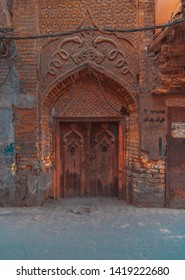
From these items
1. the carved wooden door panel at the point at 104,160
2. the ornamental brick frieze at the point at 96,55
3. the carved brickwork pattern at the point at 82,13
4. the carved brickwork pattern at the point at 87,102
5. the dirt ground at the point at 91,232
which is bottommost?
the dirt ground at the point at 91,232

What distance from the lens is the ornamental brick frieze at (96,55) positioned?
505cm

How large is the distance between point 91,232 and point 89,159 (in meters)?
2.18

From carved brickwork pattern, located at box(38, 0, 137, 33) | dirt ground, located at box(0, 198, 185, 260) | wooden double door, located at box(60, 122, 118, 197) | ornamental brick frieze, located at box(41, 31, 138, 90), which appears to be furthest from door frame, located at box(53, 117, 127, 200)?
carved brickwork pattern, located at box(38, 0, 137, 33)

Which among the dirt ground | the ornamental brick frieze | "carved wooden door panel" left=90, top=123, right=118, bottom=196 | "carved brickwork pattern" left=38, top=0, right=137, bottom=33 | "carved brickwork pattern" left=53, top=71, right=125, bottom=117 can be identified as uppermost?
"carved brickwork pattern" left=38, top=0, right=137, bottom=33

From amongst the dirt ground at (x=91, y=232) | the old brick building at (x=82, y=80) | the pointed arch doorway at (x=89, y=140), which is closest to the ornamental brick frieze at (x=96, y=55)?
the old brick building at (x=82, y=80)

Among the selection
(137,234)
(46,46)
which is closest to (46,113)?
(46,46)

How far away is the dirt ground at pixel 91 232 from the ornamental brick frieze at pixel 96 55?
2.99m

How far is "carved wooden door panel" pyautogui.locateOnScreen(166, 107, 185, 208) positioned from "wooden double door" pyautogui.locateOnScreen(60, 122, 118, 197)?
1362 millimetres

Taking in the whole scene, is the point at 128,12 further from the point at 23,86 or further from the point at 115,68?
the point at 23,86

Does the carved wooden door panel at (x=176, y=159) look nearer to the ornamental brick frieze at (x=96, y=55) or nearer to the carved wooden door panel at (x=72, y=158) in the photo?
the ornamental brick frieze at (x=96, y=55)

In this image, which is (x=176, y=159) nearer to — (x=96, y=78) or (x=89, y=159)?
(x=89, y=159)

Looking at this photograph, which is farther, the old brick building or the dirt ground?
the old brick building

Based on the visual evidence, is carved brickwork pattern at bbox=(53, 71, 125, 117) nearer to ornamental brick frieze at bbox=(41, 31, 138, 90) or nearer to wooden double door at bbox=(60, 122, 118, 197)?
wooden double door at bbox=(60, 122, 118, 197)

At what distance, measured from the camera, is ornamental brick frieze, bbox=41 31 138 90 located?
5051mm
